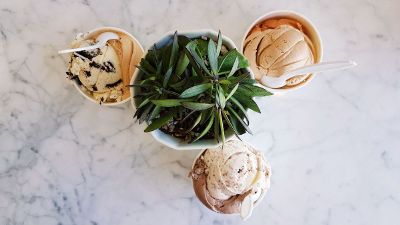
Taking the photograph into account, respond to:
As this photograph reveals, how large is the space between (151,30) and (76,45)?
14cm

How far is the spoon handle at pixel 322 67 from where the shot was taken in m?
0.79

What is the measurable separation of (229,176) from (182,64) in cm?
20

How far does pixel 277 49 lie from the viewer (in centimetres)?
90

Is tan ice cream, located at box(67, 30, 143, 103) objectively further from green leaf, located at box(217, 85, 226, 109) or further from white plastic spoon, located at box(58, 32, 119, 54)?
green leaf, located at box(217, 85, 226, 109)

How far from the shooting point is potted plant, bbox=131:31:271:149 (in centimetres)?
78

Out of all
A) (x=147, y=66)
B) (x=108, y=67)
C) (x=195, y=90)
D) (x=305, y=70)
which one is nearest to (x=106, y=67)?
(x=108, y=67)

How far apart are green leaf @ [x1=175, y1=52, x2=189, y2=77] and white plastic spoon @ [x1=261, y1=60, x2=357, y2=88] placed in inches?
6.5

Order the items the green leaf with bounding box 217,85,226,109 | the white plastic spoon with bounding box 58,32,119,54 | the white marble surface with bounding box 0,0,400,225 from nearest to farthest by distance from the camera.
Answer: the green leaf with bounding box 217,85,226,109 < the white plastic spoon with bounding box 58,32,119,54 < the white marble surface with bounding box 0,0,400,225

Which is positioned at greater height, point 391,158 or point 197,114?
point 197,114

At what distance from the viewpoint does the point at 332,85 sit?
40.1 inches

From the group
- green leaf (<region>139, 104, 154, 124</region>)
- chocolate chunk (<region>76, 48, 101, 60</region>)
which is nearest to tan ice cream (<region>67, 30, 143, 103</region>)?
chocolate chunk (<region>76, 48, 101, 60</region>)

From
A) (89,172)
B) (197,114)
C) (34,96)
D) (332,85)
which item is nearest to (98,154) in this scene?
(89,172)

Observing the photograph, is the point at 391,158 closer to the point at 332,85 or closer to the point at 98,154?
the point at 332,85

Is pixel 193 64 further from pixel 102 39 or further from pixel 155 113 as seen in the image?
pixel 102 39
